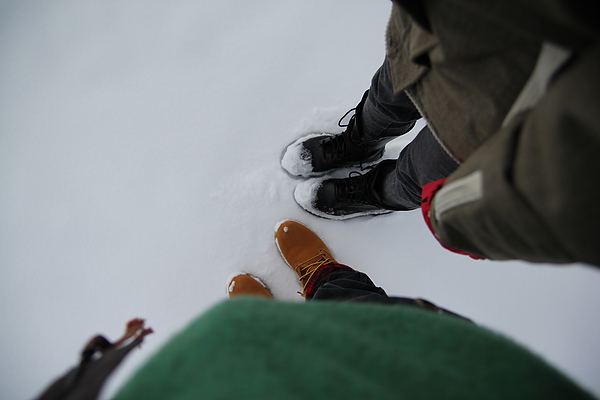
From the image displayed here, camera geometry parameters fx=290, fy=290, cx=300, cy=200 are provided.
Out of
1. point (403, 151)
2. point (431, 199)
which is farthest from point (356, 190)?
point (431, 199)

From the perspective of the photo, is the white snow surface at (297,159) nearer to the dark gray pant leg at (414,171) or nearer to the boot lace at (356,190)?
the boot lace at (356,190)

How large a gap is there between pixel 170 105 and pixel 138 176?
0.83 ft

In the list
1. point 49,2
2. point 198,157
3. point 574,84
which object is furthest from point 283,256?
point 49,2

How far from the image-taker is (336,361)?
251 mm

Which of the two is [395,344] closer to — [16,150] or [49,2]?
[16,150]

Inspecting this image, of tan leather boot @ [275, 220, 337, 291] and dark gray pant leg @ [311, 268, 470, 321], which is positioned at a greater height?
tan leather boot @ [275, 220, 337, 291]

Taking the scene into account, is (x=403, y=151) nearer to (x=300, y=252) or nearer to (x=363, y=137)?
(x=363, y=137)

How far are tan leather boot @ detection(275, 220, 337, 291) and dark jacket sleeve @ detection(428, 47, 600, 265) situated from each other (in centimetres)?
59

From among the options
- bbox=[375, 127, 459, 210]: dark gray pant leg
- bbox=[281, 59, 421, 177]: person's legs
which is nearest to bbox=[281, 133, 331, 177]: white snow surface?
bbox=[281, 59, 421, 177]: person's legs

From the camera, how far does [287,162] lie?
2.99 feet

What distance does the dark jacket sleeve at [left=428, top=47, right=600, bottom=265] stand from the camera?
20 cm

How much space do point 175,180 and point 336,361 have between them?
81 cm

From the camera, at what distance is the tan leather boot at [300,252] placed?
864 mm

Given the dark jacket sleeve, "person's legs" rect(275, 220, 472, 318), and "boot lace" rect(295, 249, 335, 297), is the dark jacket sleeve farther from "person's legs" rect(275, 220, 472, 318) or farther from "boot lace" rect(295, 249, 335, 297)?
"boot lace" rect(295, 249, 335, 297)
